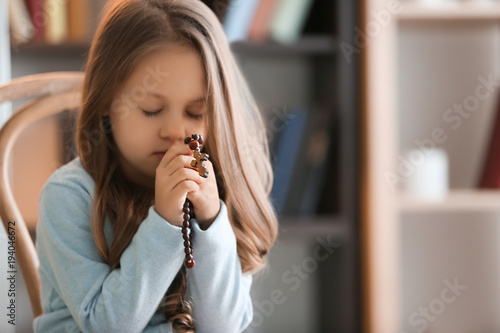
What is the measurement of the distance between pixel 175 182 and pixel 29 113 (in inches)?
7.6

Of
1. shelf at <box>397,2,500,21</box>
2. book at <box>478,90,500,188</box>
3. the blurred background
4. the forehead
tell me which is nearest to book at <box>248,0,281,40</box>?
the blurred background

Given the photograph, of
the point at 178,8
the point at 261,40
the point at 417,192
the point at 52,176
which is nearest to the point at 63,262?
the point at 52,176

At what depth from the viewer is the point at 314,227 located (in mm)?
1169

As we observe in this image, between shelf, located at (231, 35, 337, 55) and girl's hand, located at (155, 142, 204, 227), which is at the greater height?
shelf, located at (231, 35, 337, 55)

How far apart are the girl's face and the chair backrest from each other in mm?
97

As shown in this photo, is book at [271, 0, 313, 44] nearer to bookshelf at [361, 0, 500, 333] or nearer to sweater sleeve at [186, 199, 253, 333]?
bookshelf at [361, 0, 500, 333]

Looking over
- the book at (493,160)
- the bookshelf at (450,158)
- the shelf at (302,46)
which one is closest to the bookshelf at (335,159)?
the shelf at (302,46)

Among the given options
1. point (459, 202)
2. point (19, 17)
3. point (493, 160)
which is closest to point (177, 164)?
point (19, 17)

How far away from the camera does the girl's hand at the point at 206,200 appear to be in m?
0.32

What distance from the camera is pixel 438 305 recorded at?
1486mm

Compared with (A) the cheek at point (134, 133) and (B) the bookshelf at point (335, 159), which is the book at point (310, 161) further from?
(A) the cheek at point (134, 133)

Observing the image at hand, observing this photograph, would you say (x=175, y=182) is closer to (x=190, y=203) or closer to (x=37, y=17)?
(x=190, y=203)

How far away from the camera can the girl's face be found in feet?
1.05

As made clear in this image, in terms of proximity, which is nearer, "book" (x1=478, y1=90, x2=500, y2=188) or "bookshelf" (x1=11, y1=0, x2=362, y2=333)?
"bookshelf" (x1=11, y1=0, x2=362, y2=333)
